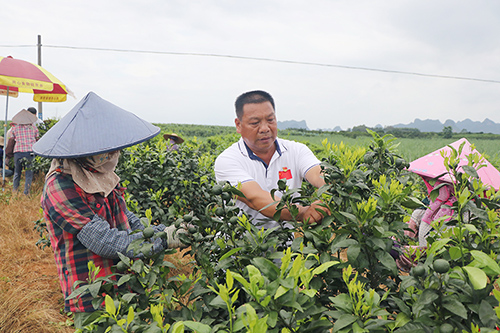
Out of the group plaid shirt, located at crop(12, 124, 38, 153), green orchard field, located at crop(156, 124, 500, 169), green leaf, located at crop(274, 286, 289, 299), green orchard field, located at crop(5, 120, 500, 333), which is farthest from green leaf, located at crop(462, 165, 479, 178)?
plaid shirt, located at crop(12, 124, 38, 153)

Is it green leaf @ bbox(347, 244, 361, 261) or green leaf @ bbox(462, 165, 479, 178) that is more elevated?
green leaf @ bbox(462, 165, 479, 178)

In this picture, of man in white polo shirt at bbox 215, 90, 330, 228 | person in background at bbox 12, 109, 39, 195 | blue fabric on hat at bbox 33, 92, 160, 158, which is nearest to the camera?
blue fabric on hat at bbox 33, 92, 160, 158

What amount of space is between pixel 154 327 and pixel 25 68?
350 inches

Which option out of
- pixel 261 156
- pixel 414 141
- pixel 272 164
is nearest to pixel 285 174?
pixel 272 164

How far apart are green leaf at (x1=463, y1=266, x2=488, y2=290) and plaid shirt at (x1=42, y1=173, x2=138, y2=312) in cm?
148

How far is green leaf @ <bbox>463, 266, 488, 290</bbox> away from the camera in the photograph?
83 cm

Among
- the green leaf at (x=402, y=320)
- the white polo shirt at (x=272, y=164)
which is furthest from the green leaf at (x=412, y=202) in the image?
the white polo shirt at (x=272, y=164)

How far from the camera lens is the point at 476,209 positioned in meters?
1.11

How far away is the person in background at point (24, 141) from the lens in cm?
775

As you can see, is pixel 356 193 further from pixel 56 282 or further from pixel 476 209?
pixel 56 282

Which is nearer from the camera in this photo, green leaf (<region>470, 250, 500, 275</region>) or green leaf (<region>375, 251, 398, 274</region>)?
green leaf (<region>470, 250, 500, 275</region>)

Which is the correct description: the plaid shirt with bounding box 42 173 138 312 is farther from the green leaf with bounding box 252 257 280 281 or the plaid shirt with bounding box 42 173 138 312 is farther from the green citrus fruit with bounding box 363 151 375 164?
the green citrus fruit with bounding box 363 151 375 164

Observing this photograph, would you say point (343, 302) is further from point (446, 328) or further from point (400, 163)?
point (400, 163)

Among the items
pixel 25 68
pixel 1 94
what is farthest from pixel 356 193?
pixel 1 94
